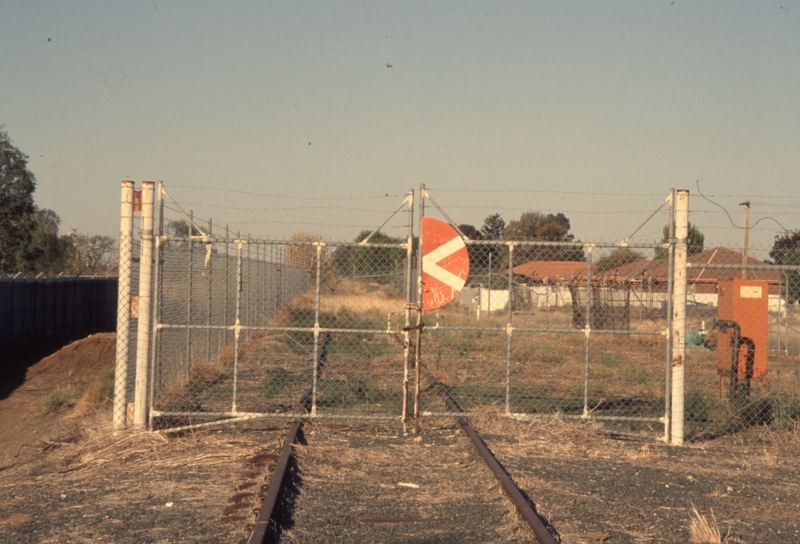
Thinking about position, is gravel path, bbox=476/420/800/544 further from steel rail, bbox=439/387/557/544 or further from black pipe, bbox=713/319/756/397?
black pipe, bbox=713/319/756/397

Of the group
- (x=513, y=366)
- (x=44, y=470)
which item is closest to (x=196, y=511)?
(x=44, y=470)

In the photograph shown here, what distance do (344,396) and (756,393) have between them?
19.8 feet

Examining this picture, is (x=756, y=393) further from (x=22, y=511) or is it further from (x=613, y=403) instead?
(x=22, y=511)

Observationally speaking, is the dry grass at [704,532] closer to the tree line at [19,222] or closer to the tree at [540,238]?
the tree at [540,238]

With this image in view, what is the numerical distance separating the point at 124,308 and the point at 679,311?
6214 millimetres

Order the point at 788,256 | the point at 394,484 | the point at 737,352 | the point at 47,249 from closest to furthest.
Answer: the point at 394,484 → the point at 737,352 → the point at 788,256 → the point at 47,249

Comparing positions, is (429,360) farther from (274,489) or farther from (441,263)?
(274,489)

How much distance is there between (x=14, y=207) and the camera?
169ft

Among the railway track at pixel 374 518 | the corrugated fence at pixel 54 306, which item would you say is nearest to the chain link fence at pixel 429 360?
the railway track at pixel 374 518

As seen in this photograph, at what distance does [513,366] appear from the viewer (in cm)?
1806

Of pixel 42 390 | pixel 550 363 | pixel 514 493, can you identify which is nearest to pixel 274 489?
pixel 514 493

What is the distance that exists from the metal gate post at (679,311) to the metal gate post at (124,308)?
613 cm

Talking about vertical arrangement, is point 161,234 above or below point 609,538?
above

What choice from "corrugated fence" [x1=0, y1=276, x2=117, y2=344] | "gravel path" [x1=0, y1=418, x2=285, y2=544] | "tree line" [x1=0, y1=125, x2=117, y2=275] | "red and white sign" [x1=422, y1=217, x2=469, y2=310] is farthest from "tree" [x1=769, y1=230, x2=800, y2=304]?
"tree line" [x1=0, y1=125, x2=117, y2=275]
